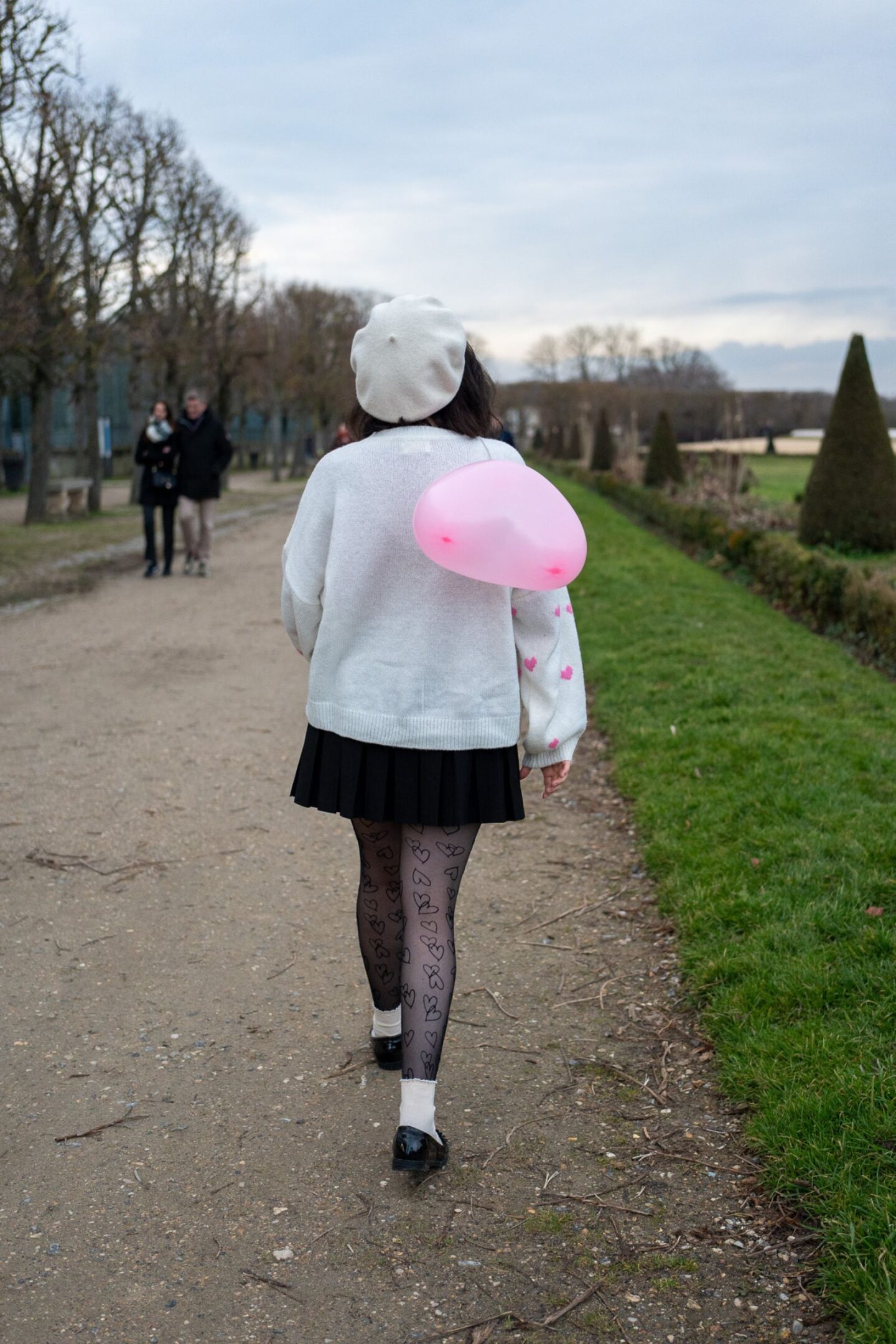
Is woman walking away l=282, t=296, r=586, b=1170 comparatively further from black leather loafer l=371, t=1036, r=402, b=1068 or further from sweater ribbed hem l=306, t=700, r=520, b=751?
A: black leather loafer l=371, t=1036, r=402, b=1068

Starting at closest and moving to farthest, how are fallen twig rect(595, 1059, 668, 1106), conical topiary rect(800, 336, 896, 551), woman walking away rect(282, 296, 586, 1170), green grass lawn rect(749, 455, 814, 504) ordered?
woman walking away rect(282, 296, 586, 1170) → fallen twig rect(595, 1059, 668, 1106) → conical topiary rect(800, 336, 896, 551) → green grass lawn rect(749, 455, 814, 504)

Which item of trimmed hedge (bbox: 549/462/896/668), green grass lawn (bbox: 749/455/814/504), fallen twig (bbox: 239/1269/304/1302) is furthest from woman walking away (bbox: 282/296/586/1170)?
green grass lawn (bbox: 749/455/814/504)

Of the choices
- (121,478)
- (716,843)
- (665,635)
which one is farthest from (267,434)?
(716,843)

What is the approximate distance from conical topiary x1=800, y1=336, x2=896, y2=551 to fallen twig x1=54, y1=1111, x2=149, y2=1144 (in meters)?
13.4

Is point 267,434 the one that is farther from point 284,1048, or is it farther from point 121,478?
point 284,1048

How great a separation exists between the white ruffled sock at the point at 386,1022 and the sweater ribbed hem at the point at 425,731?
0.90 metres

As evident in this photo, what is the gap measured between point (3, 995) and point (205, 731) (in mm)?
3103

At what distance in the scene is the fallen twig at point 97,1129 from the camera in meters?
2.80

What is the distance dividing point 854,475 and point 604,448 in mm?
23819

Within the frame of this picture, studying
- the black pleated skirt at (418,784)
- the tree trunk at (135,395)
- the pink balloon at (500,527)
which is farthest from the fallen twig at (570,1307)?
the tree trunk at (135,395)

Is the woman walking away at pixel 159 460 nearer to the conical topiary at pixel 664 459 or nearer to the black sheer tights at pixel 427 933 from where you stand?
the black sheer tights at pixel 427 933

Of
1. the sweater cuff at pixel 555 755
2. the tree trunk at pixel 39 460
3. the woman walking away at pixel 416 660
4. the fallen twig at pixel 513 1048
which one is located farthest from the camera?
the tree trunk at pixel 39 460

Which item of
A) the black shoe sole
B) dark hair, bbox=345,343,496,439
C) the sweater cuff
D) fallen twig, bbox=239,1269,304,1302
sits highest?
dark hair, bbox=345,343,496,439

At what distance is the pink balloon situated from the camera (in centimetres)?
242
